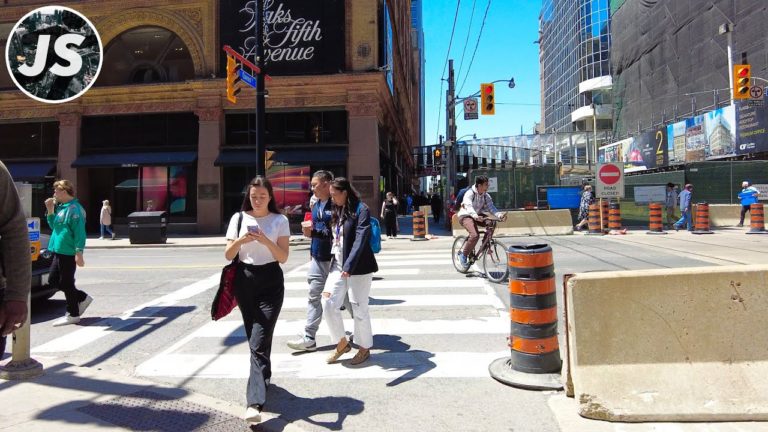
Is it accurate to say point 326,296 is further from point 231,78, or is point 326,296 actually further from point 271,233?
point 231,78

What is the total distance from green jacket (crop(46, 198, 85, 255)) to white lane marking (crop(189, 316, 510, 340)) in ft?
6.30

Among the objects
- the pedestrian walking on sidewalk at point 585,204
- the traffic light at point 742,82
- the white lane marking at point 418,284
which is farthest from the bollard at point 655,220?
the white lane marking at point 418,284

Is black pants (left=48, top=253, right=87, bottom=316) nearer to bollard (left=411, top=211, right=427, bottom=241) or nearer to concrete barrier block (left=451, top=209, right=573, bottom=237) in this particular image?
bollard (left=411, top=211, right=427, bottom=241)

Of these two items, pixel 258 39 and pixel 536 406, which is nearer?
pixel 536 406

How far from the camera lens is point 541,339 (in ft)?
14.1

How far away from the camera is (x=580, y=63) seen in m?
76.3

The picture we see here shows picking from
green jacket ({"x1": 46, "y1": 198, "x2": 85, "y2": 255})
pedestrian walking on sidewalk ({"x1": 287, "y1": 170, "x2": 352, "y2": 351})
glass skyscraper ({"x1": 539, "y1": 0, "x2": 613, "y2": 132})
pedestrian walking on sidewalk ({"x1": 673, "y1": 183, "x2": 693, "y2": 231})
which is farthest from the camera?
glass skyscraper ({"x1": 539, "y1": 0, "x2": 613, "y2": 132})

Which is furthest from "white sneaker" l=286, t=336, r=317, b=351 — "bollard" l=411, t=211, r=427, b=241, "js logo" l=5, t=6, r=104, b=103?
"bollard" l=411, t=211, r=427, b=241

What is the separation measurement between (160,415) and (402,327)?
312cm

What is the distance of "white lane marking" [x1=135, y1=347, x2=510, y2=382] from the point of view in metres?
4.70

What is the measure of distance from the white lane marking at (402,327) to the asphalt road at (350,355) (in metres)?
0.02

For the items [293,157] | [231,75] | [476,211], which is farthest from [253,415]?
[293,157]

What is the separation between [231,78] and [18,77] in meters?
13.3

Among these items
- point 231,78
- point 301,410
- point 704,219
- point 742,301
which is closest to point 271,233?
point 301,410
